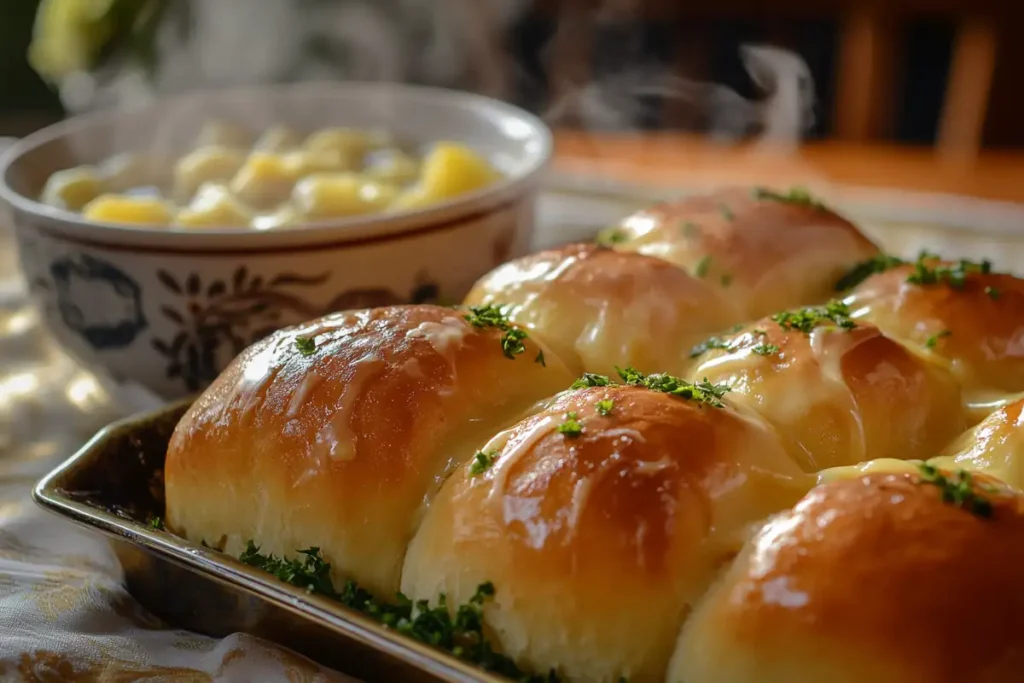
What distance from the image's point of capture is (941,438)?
0.98 metres

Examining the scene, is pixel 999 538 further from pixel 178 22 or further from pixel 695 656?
pixel 178 22

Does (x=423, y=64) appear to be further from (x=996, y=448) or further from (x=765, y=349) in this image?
(x=996, y=448)

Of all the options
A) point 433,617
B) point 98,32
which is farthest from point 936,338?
point 98,32

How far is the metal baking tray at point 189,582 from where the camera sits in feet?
2.66

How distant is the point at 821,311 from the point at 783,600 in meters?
0.44

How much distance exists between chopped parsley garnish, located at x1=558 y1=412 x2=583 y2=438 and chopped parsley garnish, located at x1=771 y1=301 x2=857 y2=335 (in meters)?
0.29

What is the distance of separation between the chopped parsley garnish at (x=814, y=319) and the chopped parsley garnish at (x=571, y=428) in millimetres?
293

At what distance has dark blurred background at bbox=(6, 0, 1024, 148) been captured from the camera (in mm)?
3207

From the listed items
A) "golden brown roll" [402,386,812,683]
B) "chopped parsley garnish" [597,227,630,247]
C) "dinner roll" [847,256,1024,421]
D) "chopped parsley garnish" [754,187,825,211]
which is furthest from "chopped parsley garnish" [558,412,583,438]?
"chopped parsley garnish" [754,187,825,211]

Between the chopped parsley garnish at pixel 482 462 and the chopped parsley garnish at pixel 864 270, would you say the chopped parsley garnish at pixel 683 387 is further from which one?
the chopped parsley garnish at pixel 864 270

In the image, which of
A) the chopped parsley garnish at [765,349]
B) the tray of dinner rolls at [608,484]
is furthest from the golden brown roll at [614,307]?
the chopped parsley garnish at [765,349]

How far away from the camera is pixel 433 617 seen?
839mm

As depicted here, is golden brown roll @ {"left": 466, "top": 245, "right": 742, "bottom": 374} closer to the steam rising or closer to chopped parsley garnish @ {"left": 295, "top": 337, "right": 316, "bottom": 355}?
chopped parsley garnish @ {"left": 295, "top": 337, "right": 316, "bottom": 355}

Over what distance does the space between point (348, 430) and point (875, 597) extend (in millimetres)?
474
